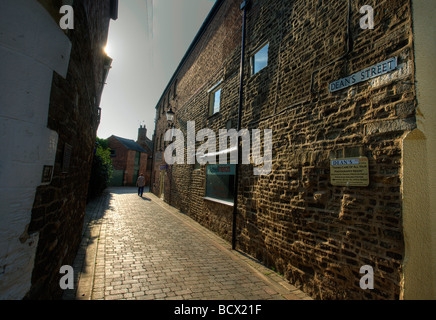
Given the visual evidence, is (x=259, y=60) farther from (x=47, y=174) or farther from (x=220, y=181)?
(x=47, y=174)

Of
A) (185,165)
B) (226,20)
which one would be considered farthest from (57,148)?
(185,165)

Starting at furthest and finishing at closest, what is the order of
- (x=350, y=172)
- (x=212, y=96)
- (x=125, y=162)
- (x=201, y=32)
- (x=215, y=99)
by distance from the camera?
(x=125, y=162) → (x=201, y=32) → (x=212, y=96) → (x=215, y=99) → (x=350, y=172)

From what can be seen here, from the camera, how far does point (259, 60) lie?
5.86 metres

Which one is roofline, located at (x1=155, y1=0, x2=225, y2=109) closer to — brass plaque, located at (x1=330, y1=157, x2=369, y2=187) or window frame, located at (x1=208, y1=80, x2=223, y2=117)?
window frame, located at (x1=208, y1=80, x2=223, y2=117)

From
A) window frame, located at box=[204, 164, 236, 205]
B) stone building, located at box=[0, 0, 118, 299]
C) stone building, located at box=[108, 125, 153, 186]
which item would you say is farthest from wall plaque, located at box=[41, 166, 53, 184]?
stone building, located at box=[108, 125, 153, 186]

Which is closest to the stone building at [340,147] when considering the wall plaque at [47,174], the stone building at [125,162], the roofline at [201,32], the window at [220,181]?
the window at [220,181]

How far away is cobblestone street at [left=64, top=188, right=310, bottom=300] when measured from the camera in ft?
11.4

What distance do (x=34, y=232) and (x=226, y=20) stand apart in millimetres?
8708

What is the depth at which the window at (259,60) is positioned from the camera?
18.3ft

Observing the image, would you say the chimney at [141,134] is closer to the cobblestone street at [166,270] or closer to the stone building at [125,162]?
the stone building at [125,162]

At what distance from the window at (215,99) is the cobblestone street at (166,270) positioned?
474cm

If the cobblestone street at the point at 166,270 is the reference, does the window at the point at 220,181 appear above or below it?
above

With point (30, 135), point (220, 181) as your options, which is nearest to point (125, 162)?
point (220, 181)

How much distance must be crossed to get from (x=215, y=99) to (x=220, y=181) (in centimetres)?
339
